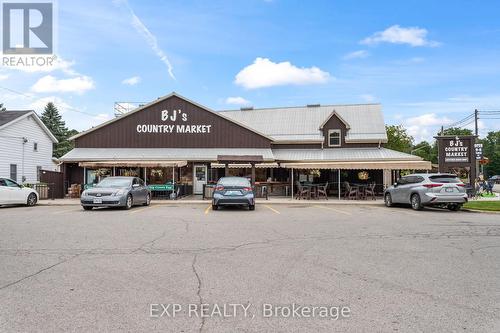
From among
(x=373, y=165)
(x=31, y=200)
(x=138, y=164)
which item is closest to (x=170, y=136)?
(x=138, y=164)

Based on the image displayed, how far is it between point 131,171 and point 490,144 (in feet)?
402

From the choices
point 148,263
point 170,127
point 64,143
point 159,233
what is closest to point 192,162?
point 170,127

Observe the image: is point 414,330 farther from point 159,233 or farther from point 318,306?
point 159,233

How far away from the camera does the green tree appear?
10562 cm

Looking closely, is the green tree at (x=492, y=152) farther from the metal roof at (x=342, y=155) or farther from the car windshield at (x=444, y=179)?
the car windshield at (x=444, y=179)

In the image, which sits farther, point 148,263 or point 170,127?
point 170,127

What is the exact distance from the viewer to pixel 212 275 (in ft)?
19.6

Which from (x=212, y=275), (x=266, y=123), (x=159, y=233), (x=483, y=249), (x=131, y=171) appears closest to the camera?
(x=212, y=275)

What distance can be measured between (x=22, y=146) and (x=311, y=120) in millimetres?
23994

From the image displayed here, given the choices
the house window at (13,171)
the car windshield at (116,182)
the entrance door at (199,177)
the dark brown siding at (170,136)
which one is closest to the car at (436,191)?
the car windshield at (116,182)

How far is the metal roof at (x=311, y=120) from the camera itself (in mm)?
32094

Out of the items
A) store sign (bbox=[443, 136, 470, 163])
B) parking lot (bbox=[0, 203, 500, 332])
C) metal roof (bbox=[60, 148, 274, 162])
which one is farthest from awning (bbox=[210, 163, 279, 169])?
parking lot (bbox=[0, 203, 500, 332])

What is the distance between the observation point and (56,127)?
63.9 m

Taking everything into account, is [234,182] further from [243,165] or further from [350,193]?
[243,165]
